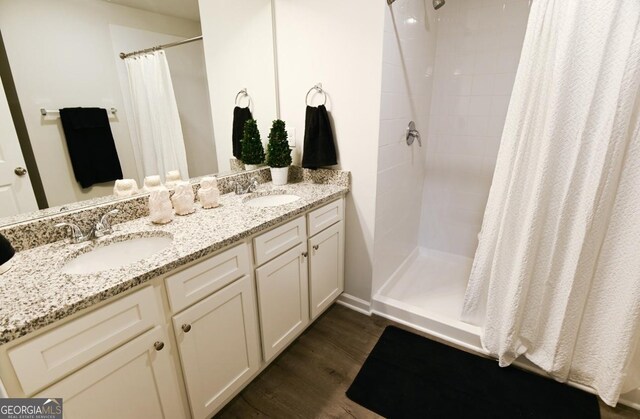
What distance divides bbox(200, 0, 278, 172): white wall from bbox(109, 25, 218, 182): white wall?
0.06 meters

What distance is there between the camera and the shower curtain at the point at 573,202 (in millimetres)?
1206

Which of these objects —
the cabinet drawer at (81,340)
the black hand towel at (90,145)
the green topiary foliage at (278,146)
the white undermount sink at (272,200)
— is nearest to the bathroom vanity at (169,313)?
the cabinet drawer at (81,340)

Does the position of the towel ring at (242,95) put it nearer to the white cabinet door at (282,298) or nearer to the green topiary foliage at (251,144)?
the green topiary foliage at (251,144)

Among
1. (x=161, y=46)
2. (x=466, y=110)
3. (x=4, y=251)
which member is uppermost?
(x=161, y=46)

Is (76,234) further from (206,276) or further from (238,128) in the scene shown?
(238,128)

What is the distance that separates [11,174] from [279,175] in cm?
120

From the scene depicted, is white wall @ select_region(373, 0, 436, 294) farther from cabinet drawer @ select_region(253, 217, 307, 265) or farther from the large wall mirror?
the large wall mirror

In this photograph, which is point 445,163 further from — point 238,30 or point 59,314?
point 59,314

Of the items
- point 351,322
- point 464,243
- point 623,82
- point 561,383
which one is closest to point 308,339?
point 351,322

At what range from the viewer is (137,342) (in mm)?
945

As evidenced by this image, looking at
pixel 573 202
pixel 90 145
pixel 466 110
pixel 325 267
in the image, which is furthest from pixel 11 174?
pixel 466 110

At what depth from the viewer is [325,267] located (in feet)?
6.09

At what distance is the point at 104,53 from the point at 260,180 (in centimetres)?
101

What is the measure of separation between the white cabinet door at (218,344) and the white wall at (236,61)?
0.90 metres
